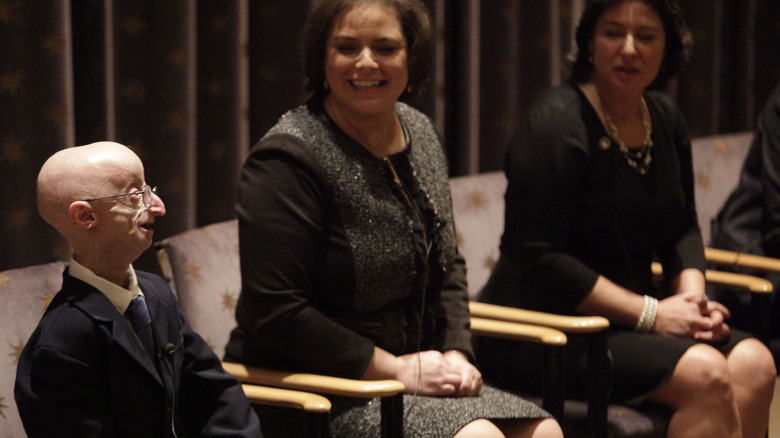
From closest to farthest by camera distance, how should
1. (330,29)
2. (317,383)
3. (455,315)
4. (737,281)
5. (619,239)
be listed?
(317,383) → (330,29) → (455,315) → (619,239) → (737,281)

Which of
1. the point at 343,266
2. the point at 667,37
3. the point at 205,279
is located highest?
the point at 667,37

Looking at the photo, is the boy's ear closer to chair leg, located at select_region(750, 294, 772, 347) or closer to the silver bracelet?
the silver bracelet

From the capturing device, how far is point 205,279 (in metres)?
2.23

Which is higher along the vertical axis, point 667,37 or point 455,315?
point 667,37

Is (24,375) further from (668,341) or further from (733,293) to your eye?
(733,293)

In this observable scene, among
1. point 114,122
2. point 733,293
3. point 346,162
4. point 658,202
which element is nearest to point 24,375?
point 346,162

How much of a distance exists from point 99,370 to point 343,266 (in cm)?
62

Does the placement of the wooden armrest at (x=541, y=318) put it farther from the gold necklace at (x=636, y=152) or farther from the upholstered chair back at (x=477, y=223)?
the gold necklace at (x=636, y=152)

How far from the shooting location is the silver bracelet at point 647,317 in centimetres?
236

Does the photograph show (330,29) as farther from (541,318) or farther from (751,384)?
(751,384)

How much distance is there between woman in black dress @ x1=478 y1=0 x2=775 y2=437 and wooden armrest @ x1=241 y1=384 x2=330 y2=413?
0.68 m

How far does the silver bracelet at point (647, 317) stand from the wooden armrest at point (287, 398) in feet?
2.86

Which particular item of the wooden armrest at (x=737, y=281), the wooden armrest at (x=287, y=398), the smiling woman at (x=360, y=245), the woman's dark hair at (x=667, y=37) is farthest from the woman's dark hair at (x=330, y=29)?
the wooden armrest at (x=737, y=281)

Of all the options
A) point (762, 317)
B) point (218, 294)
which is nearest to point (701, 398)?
point (762, 317)
